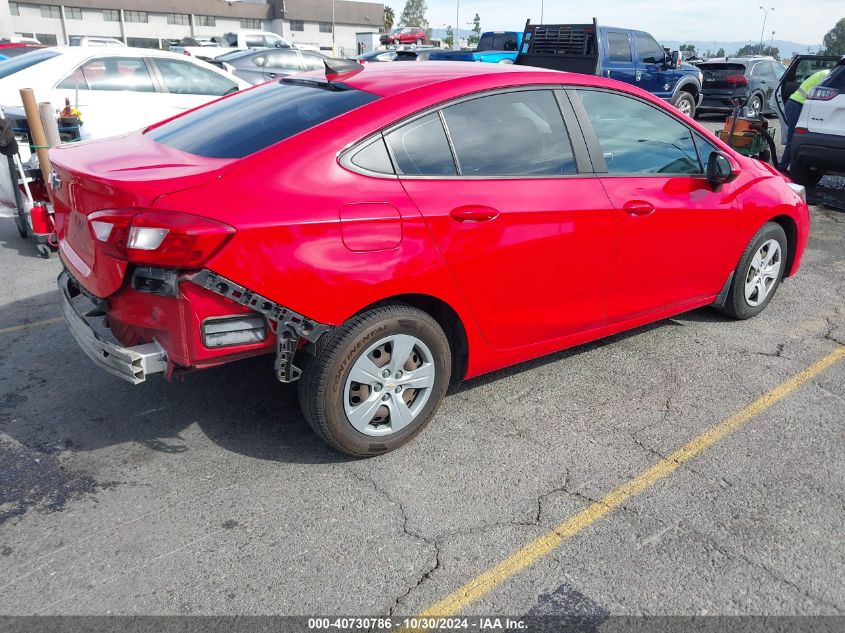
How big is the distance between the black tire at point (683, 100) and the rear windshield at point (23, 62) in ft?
39.5

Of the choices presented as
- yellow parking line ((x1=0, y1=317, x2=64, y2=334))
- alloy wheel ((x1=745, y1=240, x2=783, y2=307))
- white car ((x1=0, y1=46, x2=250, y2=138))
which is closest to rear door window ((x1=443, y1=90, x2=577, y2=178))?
alloy wheel ((x1=745, y1=240, x2=783, y2=307))

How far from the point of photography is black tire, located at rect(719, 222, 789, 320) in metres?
4.86

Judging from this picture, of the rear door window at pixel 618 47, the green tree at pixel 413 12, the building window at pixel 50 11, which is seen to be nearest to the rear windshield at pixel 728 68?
the rear door window at pixel 618 47

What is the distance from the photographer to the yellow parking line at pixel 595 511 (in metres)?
2.58

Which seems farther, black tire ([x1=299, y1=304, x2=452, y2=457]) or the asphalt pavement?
black tire ([x1=299, y1=304, x2=452, y2=457])

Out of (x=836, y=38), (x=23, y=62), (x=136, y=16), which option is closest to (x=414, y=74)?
(x=23, y=62)

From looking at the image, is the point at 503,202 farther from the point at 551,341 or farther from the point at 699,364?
the point at 699,364

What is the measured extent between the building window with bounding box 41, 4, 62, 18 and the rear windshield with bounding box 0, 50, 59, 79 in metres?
61.3

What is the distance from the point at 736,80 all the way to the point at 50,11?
60.3m

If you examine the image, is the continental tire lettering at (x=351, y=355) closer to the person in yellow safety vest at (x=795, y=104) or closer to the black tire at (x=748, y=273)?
the black tire at (x=748, y=273)

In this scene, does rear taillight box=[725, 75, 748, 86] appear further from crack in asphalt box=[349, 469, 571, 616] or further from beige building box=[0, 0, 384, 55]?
beige building box=[0, 0, 384, 55]

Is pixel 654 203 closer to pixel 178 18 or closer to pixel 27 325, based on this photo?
pixel 27 325

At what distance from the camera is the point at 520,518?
3.01 meters

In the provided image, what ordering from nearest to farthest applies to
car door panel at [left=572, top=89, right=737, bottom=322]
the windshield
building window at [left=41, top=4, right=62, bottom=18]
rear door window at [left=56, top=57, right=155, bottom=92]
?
1. car door panel at [left=572, top=89, right=737, bottom=322]
2. rear door window at [left=56, top=57, right=155, bottom=92]
3. the windshield
4. building window at [left=41, top=4, right=62, bottom=18]
